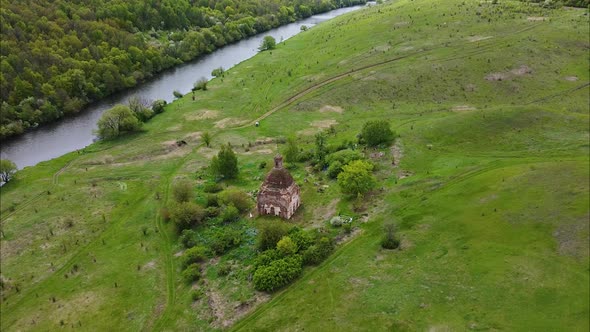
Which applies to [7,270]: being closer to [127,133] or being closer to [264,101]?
[127,133]

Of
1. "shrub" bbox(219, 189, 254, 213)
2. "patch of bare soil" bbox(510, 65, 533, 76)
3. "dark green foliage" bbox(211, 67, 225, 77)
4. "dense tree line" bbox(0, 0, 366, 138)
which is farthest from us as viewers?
"dark green foliage" bbox(211, 67, 225, 77)

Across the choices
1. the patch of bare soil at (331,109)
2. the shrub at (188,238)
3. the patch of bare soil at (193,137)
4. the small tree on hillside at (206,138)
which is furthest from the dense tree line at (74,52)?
the shrub at (188,238)

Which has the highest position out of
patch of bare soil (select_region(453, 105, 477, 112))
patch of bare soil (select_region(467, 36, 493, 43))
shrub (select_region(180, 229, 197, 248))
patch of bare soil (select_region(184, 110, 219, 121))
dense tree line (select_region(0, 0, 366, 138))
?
dense tree line (select_region(0, 0, 366, 138))

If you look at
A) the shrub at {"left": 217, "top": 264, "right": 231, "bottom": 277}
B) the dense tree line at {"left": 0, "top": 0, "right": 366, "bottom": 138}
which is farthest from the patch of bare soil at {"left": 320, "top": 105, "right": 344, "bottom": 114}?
the dense tree line at {"left": 0, "top": 0, "right": 366, "bottom": 138}

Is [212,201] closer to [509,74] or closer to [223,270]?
[223,270]

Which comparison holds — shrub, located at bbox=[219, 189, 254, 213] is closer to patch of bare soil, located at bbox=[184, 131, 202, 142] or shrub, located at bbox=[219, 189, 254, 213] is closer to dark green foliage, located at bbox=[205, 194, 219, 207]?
dark green foliage, located at bbox=[205, 194, 219, 207]

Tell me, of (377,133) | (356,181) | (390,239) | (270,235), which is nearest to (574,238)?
(390,239)

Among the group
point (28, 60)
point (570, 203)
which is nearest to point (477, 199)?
point (570, 203)
